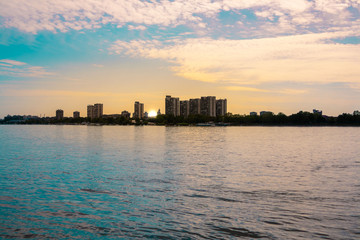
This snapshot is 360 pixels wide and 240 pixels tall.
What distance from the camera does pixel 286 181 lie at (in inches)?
1153

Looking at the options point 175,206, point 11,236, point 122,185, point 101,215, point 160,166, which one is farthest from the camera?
point 160,166

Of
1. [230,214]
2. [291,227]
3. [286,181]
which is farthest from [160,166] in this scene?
[291,227]

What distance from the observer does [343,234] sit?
15.5m

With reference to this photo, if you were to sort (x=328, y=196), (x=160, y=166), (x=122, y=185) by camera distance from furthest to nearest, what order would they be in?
(x=160, y=166) → (x=122, y=185) → (x=328, y=196)

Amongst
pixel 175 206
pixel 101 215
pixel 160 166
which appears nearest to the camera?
pixel 101 215

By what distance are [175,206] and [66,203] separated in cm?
747

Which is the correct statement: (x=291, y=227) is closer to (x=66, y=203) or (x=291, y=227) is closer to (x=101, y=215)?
(x=101, y=215)

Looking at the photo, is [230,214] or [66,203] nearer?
[230,214]

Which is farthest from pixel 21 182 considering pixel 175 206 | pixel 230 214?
pixel 230 214

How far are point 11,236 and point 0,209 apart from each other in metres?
5.45

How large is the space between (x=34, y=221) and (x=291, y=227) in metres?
14.2

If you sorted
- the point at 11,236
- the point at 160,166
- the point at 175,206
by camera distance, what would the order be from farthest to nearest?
the point at 160,166
the point at 175,206
the point at 11,236

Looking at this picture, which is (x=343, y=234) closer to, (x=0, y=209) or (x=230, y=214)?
(x=230, y=214)

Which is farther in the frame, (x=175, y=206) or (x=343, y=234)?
(x=175, y=206)
